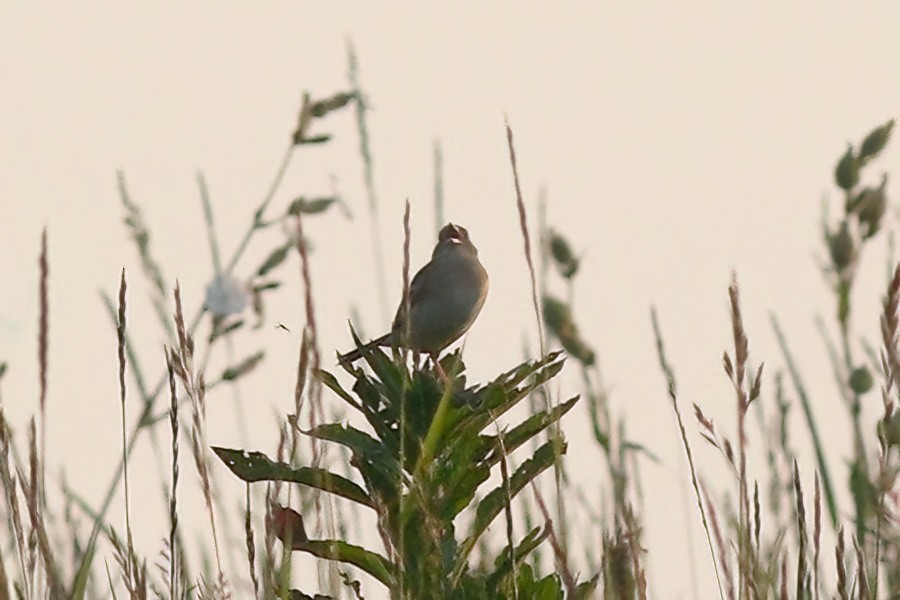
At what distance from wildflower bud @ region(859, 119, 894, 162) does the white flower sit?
978 mm

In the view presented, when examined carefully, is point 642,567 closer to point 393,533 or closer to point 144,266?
point 393,533

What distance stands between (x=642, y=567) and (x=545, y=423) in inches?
9.5

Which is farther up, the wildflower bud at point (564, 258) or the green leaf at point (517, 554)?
the wildflower bud at point (564, 258)

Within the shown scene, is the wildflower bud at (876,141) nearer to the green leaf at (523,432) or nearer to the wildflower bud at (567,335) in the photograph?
the wildflower bud at (567,335)

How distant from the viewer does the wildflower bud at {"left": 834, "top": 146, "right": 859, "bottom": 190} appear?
8.05 feet

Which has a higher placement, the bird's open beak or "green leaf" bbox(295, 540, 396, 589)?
the bird's open beak

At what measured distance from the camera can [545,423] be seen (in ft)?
7.12

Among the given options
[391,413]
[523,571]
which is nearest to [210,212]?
[391,413]

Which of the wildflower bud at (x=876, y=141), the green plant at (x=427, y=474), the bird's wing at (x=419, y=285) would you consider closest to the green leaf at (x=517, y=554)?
the green plant at (x=427, y=474)

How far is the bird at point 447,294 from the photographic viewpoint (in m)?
4.88

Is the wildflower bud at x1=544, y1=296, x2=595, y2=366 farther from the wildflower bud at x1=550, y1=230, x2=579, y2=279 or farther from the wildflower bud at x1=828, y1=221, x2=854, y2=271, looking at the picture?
the wildflower bud at x1=828, y1=221, x2=854, y2=271

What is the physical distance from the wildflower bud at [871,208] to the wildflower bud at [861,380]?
0.92ft

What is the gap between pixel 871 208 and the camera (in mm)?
2412

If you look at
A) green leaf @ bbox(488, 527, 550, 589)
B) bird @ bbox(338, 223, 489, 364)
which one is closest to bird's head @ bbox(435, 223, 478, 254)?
bird @ bbox(338, 223, 489, 364)
